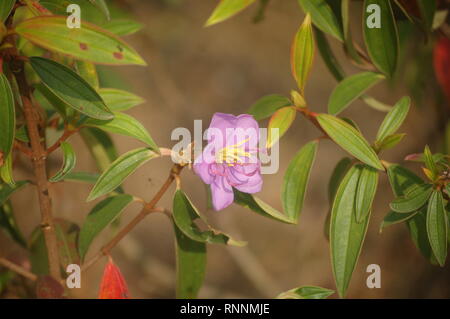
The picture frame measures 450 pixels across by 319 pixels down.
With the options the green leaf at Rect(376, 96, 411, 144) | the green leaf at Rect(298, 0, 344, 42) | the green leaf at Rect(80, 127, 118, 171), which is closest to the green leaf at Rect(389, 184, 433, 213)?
the green leaf at Rect(376, 96, 411, 144)

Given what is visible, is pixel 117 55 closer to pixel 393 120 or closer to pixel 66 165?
pixel 66 165

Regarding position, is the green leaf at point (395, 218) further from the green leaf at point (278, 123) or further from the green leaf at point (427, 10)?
the green leaf at point (427, 10)

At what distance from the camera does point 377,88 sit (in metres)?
2.21

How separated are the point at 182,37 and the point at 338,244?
5.45ft

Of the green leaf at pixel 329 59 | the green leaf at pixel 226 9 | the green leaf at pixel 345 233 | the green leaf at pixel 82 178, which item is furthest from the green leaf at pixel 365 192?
the green leaf at pixel 82 178

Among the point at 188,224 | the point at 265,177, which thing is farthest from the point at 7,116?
the point at 265,177

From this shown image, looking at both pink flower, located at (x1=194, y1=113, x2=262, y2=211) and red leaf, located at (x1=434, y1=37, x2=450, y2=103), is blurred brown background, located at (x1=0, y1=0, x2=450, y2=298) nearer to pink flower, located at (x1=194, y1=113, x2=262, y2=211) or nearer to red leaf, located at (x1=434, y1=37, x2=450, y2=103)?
red leaf, located at (x1=434, y1=37, x2=450, y2=103)

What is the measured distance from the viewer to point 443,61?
4.04ft

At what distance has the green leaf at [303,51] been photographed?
A: 2.98ft

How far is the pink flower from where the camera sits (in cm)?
86

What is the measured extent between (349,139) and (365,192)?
0.10m
